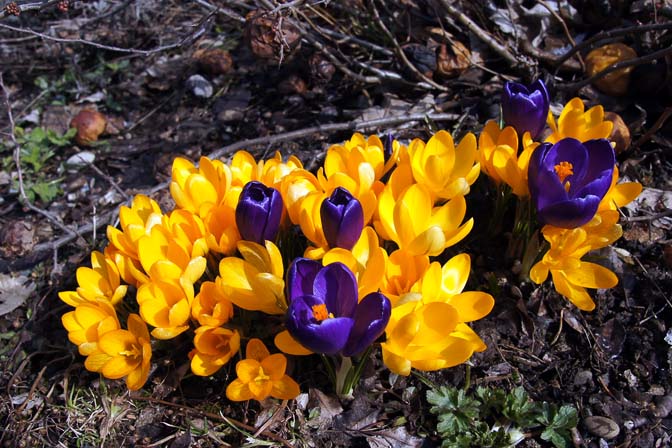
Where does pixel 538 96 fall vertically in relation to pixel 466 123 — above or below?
above

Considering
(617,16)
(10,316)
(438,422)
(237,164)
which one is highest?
(617,16)

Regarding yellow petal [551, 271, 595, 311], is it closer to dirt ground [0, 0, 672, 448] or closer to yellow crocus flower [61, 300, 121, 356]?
dirt ground [0, 0, 672, 448]

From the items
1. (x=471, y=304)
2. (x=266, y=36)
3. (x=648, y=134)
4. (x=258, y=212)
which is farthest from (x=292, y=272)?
(x=648, y=134)

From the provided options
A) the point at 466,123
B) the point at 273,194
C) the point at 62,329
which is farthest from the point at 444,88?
the point at 62,329

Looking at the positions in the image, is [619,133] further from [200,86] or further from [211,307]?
[200,86]

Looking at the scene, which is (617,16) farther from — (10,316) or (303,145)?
(10,316)

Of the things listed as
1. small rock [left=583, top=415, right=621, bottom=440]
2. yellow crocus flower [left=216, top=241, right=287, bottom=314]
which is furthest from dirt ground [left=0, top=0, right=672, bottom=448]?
yellow crocus flower [left=216, top=241, right=287, bottom=314]

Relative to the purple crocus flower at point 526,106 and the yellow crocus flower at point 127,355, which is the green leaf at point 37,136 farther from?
the purple crocus flower at point 526,106

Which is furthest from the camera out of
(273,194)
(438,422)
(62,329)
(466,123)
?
(466,123)

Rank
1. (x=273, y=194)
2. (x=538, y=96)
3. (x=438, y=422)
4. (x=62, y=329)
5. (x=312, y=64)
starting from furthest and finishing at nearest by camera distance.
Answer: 1. (x=312, y=64)
2. (x=62, y=329)
3. (x=538, y=96)
4. (x=438, y=422)
5. (x=273, y=194)
